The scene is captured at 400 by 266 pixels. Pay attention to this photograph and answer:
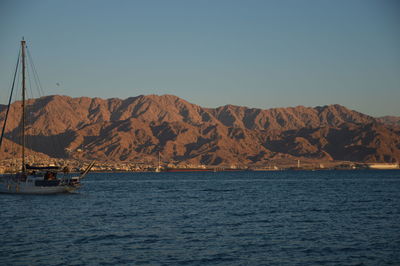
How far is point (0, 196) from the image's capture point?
9156 centimetres

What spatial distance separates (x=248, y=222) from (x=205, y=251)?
1661cm

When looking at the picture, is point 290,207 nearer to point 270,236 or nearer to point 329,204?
point 329,204

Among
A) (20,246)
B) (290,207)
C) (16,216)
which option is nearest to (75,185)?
(16,216)

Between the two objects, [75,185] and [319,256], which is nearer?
[319,256]

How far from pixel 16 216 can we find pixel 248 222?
85.2ft

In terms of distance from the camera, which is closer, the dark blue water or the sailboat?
the dark blue water

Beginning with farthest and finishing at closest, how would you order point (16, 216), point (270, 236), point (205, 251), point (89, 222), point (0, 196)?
point (0, 196) < point (16, 216) < point (89, 222) < point (270, 236) < point (205, 251)

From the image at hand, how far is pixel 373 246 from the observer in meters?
37.2

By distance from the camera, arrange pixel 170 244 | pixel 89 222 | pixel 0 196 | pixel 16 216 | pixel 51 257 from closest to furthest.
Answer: pixel 51 257 → pixel 170 244 → pixel 89 222 → pixel 16 216 → pixel 0 196

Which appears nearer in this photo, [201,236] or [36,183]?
[201,236]

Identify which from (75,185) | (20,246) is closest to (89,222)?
(20,246)

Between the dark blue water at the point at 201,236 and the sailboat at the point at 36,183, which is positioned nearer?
the dark blue water at the point at 201,236

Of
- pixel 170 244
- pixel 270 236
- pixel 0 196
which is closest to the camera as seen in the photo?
pixel 170 244

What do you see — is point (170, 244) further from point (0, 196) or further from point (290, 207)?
point (0, 196)
